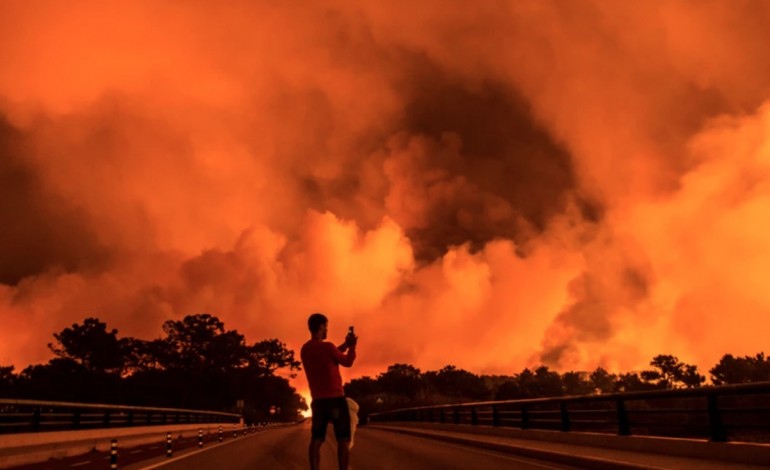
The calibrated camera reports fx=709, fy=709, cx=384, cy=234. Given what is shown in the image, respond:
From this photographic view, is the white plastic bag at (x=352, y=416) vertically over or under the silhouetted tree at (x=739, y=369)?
under

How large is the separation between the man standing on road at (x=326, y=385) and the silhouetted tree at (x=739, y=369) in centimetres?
15214

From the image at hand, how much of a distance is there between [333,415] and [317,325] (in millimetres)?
1072

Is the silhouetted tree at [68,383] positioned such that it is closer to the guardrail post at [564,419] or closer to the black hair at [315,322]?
the guardrail post at [564,419]

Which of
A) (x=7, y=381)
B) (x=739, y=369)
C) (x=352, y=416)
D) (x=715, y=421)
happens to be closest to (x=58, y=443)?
(x=352, y=416)

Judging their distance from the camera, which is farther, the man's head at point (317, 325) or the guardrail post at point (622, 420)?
the guardrail post at point (622, 420)

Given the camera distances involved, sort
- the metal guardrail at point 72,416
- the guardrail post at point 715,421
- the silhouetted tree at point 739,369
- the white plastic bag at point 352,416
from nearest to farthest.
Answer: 1. the white plastic bag at point 352,416
2. the guardrail post at point 715,421
3. the metal guardrail at point 72,416
4. the silhouetted tree at point 739,369

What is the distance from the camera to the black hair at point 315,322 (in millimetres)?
8539

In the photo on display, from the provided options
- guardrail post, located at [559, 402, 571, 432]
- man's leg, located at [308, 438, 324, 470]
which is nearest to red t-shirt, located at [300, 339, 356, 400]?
man's leg, located at [308, 438, 324, 470]

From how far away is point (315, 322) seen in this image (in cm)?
856

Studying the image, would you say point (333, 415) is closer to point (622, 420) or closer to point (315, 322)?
point (315, 322)

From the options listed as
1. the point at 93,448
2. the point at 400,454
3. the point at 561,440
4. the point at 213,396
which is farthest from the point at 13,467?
the point at 213,396

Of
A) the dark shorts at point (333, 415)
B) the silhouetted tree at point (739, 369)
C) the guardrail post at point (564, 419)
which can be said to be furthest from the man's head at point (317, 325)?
the silhouetted tree at point (739, 369)

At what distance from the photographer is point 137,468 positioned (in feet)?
49.5

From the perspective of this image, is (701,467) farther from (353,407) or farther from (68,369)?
(68,369)
